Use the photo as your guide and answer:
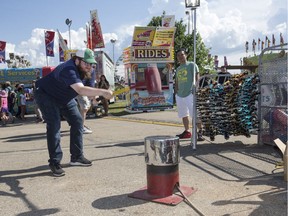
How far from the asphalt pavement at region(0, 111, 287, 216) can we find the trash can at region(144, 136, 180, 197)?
0.60ft

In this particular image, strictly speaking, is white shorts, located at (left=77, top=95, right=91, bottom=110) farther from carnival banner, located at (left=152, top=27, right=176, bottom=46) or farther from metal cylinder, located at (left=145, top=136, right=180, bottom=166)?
carnival banner, located at (left=152, top=27, right=176, bottom=46)

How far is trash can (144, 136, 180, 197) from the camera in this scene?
366cm

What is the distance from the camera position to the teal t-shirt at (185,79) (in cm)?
706

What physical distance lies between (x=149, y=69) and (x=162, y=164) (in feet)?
39.6

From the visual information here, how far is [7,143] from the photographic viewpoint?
26.9ft

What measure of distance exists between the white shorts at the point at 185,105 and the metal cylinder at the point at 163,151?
3.44 m

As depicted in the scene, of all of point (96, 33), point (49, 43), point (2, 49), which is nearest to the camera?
point (96, 33)

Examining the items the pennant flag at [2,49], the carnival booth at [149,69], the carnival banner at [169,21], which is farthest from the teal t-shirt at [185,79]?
the pennant flag at [2,49]

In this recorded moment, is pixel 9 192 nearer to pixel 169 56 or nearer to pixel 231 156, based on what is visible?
pixel 231 156

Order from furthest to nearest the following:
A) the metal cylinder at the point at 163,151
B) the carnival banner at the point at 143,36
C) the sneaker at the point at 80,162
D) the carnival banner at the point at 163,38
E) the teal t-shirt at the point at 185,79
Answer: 1. the carnival banner at the point at 163,38
2. the carnival banner at the point at 143,36
3. the teal t-shirt at the point at 185,79
4. the sneaker at the point at 80,162
5. the metal cylinder at the point at 163,151

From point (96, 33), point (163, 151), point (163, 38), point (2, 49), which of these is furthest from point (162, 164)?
point (2, 49)

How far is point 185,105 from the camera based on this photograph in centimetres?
719

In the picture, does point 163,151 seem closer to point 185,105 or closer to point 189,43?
point 185,105

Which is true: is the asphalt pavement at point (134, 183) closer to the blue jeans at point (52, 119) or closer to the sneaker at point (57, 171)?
the sneaker at point (57, 171)
